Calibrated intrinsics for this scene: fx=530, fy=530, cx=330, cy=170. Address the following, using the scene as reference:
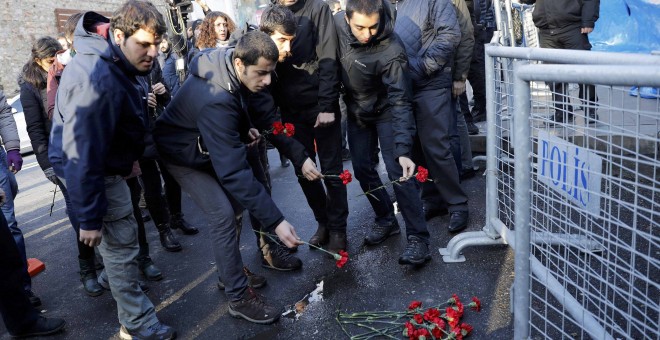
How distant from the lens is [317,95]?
13.1ft

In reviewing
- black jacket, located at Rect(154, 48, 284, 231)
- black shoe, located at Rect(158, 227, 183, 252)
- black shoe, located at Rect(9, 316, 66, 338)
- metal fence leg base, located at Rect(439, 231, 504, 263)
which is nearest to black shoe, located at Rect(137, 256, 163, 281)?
black shoe, located at Rect(158, 227, 183, 252)

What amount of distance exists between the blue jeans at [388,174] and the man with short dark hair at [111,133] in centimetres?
160

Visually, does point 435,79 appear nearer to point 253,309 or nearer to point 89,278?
point 253,309

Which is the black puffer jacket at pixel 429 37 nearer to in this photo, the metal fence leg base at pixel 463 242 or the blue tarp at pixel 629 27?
the metal fence leg base at pixel 463 242

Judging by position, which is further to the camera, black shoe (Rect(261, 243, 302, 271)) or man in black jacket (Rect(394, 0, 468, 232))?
man in black jacket (Rect(394, 0, 468, 232))

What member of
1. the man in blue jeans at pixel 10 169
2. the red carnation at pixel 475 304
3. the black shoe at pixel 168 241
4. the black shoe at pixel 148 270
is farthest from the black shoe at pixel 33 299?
Answer: the red carnation at pixel 475 304

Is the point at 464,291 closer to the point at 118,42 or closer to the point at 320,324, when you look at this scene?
the point at 320,324

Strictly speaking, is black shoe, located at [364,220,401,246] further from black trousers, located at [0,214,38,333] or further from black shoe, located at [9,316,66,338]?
black trousers, located at [0,214,38,333]

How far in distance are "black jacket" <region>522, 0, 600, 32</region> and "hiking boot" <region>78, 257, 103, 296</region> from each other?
517 centimetres

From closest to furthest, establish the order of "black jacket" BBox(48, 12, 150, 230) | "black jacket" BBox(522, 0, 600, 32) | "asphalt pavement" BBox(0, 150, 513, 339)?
"black jacket" BBox(48, 12, 150, 230)
"asphalt pavement" BBox(0, 150, 513, 339)
"black jacket" BBox(522, 0, 600, 32)

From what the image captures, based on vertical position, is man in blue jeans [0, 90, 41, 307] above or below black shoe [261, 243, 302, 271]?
above

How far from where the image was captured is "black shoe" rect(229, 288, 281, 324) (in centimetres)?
324

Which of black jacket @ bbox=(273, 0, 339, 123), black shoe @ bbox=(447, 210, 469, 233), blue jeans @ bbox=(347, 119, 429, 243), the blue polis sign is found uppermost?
black jacket @ bbox=(273, 0, 339, 123)

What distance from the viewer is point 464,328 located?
281 centimetres
